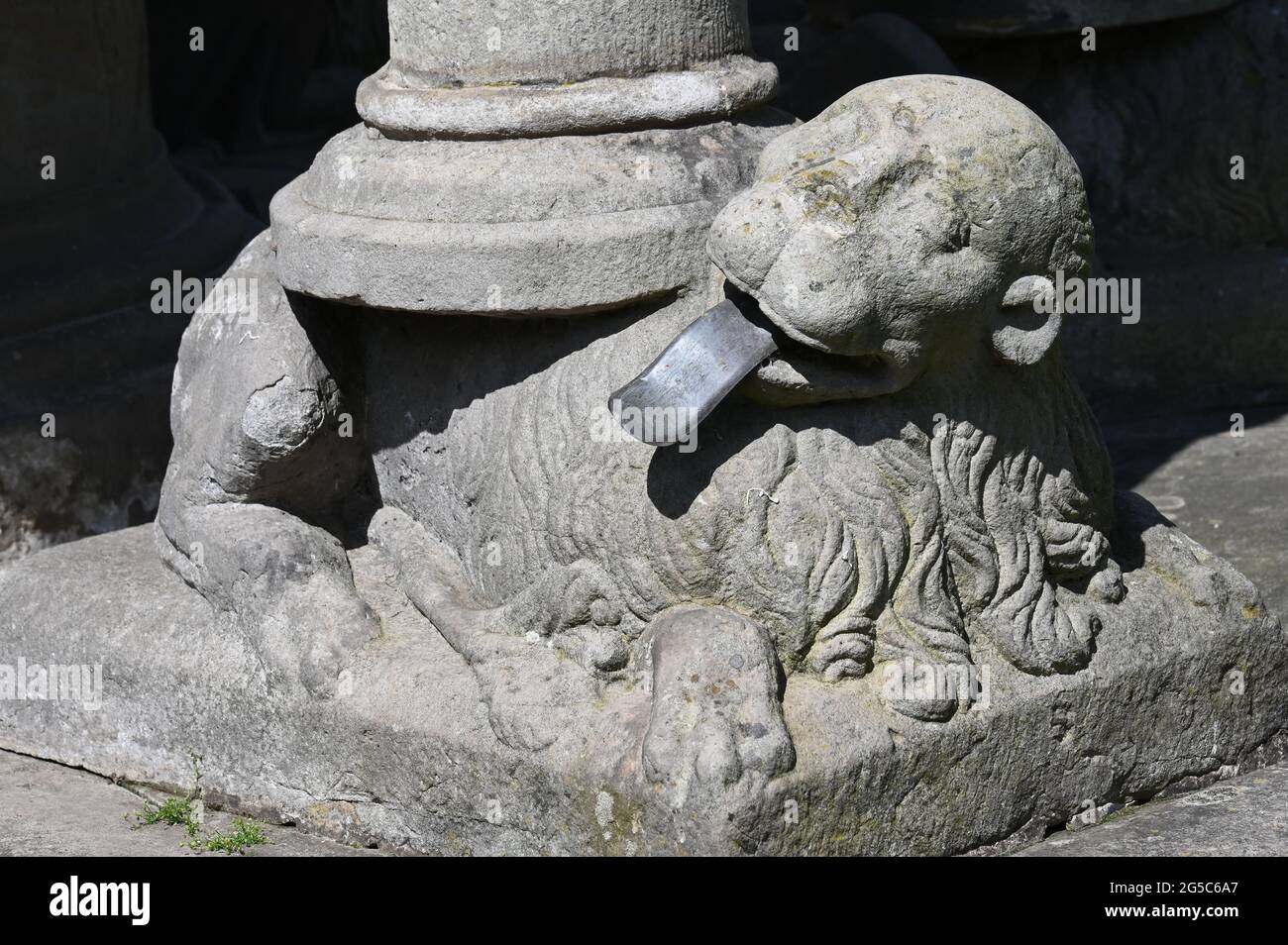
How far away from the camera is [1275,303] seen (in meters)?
6.11

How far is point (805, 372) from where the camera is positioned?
348 centimetres

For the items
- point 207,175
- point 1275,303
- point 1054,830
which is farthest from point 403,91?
point 1275,303

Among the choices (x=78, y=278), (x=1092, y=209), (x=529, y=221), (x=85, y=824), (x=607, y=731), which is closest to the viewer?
(x=607, y=731)

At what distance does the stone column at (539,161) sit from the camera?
361 centimetres

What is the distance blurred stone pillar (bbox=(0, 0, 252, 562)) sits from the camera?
520 centimetres

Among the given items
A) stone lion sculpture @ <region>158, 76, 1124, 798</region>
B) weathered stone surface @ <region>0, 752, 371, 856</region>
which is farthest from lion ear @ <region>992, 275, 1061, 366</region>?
weathered stone surface @ <region>0, 752, 371, 856</region>

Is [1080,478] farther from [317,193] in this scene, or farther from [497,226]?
[317,193]

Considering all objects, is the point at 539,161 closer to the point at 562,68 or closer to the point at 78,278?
the point at 562,68

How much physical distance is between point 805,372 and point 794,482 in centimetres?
20

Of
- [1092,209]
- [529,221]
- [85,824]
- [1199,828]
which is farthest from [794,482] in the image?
[1092,209]

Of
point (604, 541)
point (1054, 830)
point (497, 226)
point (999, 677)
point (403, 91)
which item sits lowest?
point (1054, 830)

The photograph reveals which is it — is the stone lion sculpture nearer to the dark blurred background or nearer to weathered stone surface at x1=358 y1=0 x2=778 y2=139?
weathered stone surface at x1=358 y1=0 x2=778 y2=139

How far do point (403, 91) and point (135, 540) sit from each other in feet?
4.35

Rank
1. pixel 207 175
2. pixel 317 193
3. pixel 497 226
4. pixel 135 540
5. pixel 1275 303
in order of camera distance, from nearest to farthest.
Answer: pixel 497 226 → pixel 317 193 → pixel 135 540 → pixel 1275 303 → pixel 207 175
